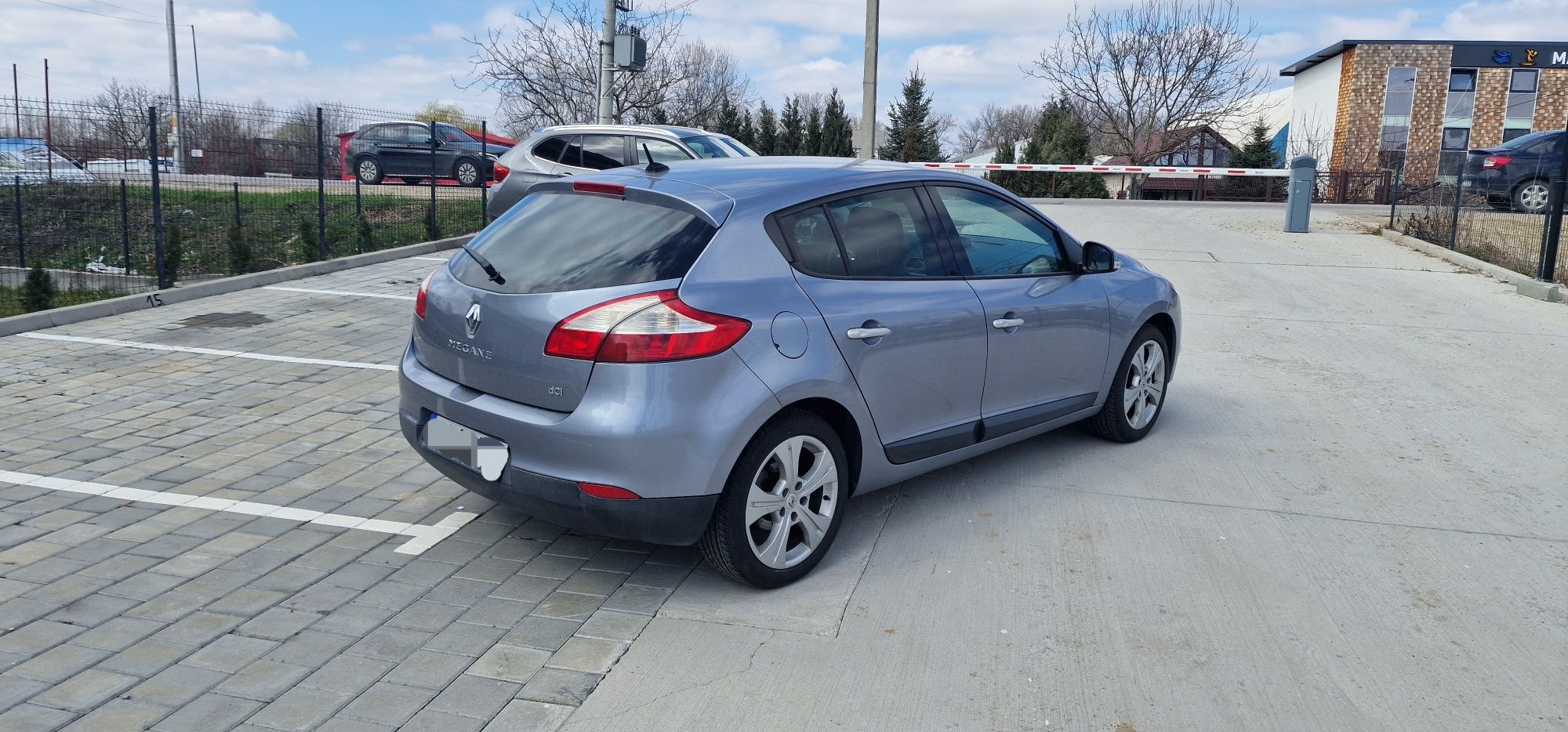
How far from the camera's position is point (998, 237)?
5.41 meters

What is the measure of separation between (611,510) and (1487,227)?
15190mm

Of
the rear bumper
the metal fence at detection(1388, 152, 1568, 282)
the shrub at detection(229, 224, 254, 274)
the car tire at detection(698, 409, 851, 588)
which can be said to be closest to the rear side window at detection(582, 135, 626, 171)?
the shrub at detection(229, 224, 254, 274)

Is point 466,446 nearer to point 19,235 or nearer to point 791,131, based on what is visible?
point 19,235

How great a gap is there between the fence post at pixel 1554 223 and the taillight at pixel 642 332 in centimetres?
1161

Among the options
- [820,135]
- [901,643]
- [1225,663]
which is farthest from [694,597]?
[820,135]

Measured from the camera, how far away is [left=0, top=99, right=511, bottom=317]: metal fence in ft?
37.2

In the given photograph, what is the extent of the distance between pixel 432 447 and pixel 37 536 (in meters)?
1.63

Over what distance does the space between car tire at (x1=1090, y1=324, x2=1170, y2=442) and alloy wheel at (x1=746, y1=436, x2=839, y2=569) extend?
7.56ft

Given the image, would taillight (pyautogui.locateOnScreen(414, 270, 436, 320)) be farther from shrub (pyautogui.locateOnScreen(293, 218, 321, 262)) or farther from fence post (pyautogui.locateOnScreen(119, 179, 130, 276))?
shrub (pyautogui.locateOnScreen(293, 218, 321, 262))

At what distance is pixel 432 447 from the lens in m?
4.38

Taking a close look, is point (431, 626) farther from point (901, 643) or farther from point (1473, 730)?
point (1473, 730)

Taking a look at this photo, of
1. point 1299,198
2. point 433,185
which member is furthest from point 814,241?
point 1299,198

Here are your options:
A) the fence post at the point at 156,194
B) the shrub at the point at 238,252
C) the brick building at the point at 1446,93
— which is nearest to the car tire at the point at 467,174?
the shrub at the point at 238,252

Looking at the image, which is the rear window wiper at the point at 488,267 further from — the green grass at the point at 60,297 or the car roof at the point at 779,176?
the green grass at the point at 60,297
